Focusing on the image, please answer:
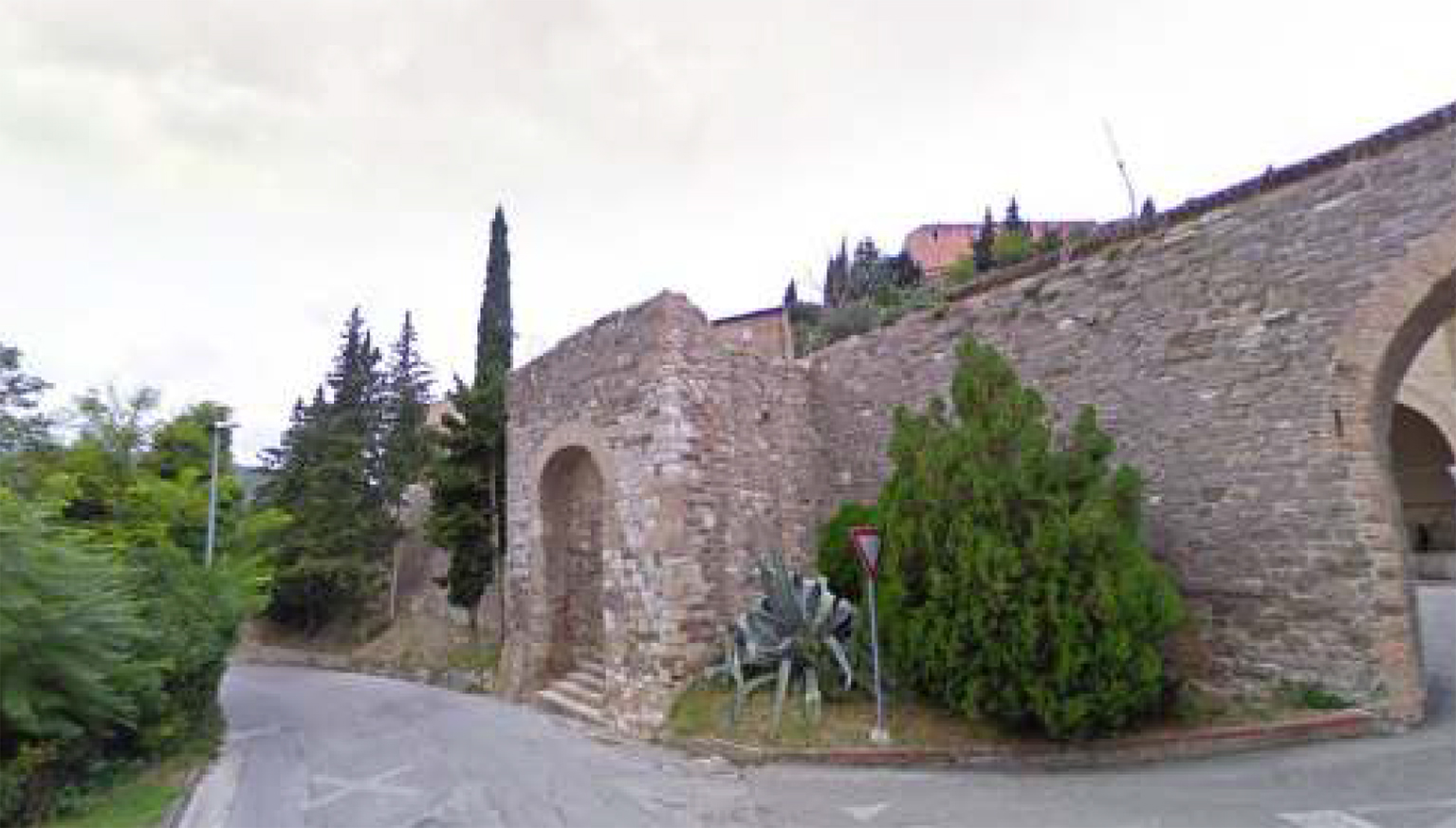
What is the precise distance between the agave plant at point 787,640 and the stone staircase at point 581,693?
197cm

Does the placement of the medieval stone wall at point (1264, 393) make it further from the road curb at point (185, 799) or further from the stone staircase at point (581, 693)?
the road curb at point (185, 799)

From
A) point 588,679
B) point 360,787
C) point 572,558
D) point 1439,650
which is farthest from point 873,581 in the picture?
point 1439,650

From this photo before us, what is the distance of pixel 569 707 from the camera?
8977 mm

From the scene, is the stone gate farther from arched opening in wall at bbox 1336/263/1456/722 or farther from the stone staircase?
the stone staircase

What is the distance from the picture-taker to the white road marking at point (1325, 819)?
3.92m

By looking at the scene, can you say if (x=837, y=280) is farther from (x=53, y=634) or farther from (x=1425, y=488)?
(x=53, y=634)

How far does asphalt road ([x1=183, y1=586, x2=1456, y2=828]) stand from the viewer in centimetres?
430

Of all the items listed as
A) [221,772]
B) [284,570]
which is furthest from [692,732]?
[284,570]

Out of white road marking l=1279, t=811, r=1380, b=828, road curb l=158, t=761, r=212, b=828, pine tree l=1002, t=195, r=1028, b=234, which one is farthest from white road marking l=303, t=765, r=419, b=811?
pine tree l=1002, t=195, r=1028, b=234

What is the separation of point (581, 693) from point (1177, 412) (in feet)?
23.8

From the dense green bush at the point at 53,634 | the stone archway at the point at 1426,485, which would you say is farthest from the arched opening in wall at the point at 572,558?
the stone archway at the point at 1426,485

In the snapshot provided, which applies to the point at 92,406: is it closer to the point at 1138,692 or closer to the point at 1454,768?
the point at 1138,692

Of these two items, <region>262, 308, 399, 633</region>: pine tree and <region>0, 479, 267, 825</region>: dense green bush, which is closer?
<region>0, 479, 267, 825</region>: dense green bush

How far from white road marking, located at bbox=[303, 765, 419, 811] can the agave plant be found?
9.25 feet
